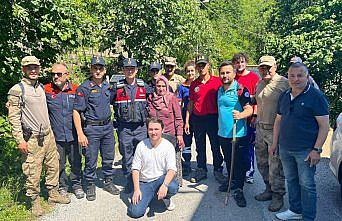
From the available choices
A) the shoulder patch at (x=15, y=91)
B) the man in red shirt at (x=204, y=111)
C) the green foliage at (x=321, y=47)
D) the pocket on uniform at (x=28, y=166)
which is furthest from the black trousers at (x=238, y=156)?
the green foliage at (x=321, y=47)

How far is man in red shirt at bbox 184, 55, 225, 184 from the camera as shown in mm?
5121

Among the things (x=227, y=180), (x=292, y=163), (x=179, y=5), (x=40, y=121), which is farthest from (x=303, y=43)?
(x=40, y=121)

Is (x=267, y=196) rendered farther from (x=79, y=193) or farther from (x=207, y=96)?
(x=79, y=193)

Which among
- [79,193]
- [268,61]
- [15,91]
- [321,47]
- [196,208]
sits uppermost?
[321,47]

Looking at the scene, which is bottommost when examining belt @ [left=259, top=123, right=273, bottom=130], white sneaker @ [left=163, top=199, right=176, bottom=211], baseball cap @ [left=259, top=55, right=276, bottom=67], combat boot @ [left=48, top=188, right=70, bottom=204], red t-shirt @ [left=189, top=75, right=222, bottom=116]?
white sneaker @ [left=163, top=199, right=176, bottom=211]

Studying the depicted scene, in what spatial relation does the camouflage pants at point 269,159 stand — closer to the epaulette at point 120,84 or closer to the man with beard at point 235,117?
the man with beard at point 235,117

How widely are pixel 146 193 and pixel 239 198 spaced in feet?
4.02

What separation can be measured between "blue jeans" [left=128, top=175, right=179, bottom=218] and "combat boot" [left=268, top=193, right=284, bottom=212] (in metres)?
1.21

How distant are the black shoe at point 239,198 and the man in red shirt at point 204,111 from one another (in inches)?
22.7

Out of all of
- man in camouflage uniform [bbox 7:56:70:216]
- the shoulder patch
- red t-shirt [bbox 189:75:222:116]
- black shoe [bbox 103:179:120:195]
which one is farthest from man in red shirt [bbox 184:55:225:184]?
the shoulder patch

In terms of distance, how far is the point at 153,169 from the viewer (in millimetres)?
4547

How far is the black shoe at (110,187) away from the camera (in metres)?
5.12

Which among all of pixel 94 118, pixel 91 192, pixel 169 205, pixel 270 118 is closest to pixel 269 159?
pixel 270 118

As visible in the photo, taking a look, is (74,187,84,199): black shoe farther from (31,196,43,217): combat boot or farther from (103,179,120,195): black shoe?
(31,196,43,217): combat boot
